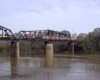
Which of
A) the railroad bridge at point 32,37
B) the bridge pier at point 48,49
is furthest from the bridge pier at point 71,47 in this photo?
the bridge pier at point 48,49

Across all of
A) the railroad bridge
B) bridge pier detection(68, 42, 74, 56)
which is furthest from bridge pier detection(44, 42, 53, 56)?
→ bridge pier detection(68, 42, 74, 56)

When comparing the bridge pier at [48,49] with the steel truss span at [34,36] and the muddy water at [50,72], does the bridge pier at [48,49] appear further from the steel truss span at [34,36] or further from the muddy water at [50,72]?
the muddy water at [50,72]

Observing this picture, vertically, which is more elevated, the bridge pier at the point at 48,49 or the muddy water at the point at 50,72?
the bridge pier at the point at 48,49

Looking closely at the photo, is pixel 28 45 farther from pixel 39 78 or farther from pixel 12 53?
pixel 39 78

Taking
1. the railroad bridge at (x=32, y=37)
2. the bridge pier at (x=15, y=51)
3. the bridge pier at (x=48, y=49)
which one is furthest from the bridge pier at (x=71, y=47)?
the bridge pier at (x=15, y=51)

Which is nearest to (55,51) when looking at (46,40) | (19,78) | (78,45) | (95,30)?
(78,45)

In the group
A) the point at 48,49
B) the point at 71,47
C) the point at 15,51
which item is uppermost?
the point at 71,47

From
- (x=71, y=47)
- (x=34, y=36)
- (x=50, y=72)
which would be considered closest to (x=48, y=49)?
(x=34, y=36)

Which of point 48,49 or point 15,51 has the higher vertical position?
point 48,49

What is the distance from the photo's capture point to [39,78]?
2712 centimetres

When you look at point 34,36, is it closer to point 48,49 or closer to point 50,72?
point 48,49

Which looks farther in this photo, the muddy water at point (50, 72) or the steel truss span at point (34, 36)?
the steel truss span at point (34, 36)

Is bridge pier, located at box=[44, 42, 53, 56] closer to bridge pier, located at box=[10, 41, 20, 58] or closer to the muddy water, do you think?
bridge pier, located at box=[10, 41, 20, 58]

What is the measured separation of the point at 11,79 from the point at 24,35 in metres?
65.6
